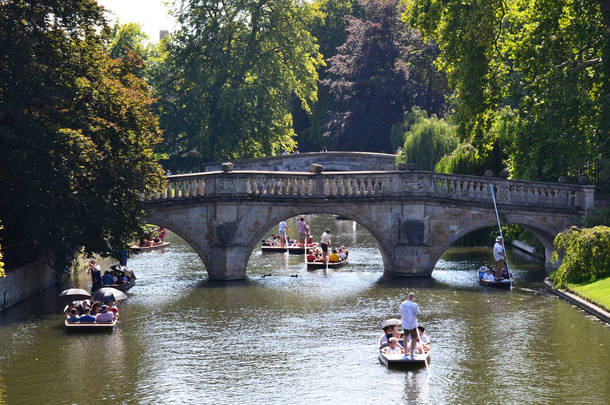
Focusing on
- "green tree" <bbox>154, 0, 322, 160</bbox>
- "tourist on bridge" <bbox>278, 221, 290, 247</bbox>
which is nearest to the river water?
"tourist on bridge" <bbox>278, 221, 290, 247</bbox>

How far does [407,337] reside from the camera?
81.4ft

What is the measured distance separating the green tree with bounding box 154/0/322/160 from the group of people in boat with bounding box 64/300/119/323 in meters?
31.4

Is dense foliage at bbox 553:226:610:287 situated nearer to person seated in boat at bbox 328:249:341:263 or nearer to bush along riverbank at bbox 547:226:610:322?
bush along riverbank at bbox 547:226:610:322

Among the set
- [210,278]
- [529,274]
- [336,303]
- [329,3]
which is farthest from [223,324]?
[329,3]

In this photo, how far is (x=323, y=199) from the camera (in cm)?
3872

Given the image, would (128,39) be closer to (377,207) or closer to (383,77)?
(383,77)

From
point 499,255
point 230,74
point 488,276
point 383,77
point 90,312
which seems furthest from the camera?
point 383,77

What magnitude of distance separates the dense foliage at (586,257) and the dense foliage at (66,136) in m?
15.6

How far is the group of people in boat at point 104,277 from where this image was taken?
1378 inches

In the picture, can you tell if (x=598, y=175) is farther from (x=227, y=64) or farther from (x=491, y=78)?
(x=227, y=64)

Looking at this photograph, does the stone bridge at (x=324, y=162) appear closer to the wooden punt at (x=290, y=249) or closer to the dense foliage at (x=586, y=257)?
the wooden punt at (x=290, y=249)

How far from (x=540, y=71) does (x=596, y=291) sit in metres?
10.2

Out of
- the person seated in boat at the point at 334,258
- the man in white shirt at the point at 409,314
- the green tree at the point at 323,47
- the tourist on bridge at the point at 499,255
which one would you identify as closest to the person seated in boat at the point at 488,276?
the tourist on bridge at the point at 499,255

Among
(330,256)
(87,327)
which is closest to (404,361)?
(87,327)
